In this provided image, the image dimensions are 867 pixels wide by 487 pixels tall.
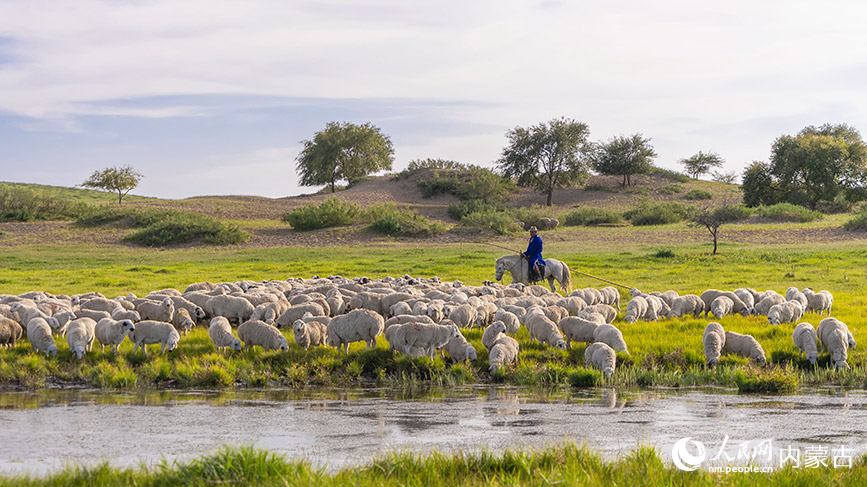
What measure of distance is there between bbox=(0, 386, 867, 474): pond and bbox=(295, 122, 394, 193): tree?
7217 centimetres

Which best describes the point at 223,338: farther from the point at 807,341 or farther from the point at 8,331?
the point at 807,341

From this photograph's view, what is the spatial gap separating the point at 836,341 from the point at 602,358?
158 inches

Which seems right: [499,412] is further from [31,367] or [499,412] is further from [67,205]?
[67,205]

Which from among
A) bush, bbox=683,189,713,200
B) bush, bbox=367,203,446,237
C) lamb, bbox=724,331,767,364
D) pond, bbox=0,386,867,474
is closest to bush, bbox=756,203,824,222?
bush, bbox=683,189,713,200

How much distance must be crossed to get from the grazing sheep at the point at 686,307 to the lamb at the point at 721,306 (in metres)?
0.36

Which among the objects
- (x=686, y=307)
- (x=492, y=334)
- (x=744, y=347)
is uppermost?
(x=686, y=307)

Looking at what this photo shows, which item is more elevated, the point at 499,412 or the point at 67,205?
the point at 67,205

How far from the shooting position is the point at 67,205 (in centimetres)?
5509

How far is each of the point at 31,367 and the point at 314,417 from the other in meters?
5.65

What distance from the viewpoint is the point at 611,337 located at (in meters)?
13.2

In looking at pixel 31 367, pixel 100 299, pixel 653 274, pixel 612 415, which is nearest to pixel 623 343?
pixel 612 415

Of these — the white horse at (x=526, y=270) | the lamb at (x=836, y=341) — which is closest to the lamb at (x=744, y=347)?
the lamb at (x=836, y=341)

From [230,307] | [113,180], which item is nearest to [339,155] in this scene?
[113,180]

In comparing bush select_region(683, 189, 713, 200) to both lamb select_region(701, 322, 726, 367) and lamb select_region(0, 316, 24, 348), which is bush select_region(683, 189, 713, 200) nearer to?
lamb select_region(701, 322, 726, 367)
